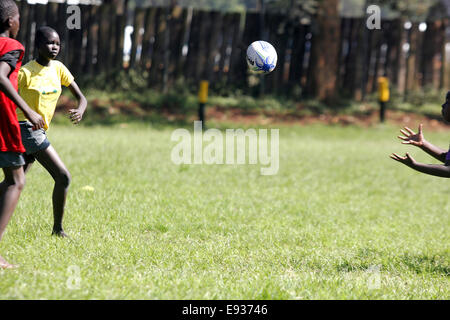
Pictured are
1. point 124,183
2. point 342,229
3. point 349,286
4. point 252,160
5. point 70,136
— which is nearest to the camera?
point 349,286

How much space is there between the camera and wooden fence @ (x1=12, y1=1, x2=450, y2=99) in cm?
1703

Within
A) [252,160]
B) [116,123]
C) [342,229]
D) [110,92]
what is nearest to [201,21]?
[110,92]

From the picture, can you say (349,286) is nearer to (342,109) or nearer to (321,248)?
(321,248)

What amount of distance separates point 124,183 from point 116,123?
719 centimetres

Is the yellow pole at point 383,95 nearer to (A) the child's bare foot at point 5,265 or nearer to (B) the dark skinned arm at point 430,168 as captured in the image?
(B) the dark skinned arm at point 430,168

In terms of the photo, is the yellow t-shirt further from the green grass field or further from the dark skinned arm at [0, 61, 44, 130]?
the green grass field

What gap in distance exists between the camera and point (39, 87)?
5.00m

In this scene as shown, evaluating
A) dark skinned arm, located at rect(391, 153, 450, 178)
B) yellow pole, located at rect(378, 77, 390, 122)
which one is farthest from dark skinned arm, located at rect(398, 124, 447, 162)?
yellow pole, located at rect(378, 77, 390, 122)

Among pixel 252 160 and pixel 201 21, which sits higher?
pixel 201 21

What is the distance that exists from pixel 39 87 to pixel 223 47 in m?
13.1

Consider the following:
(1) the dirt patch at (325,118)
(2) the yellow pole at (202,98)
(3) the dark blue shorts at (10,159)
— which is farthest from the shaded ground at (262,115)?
(3) the dark blue shorts at (10,159)

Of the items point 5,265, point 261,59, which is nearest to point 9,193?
point 5,265

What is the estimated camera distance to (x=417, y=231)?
6.86 meters

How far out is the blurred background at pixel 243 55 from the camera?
17047 millimetres
